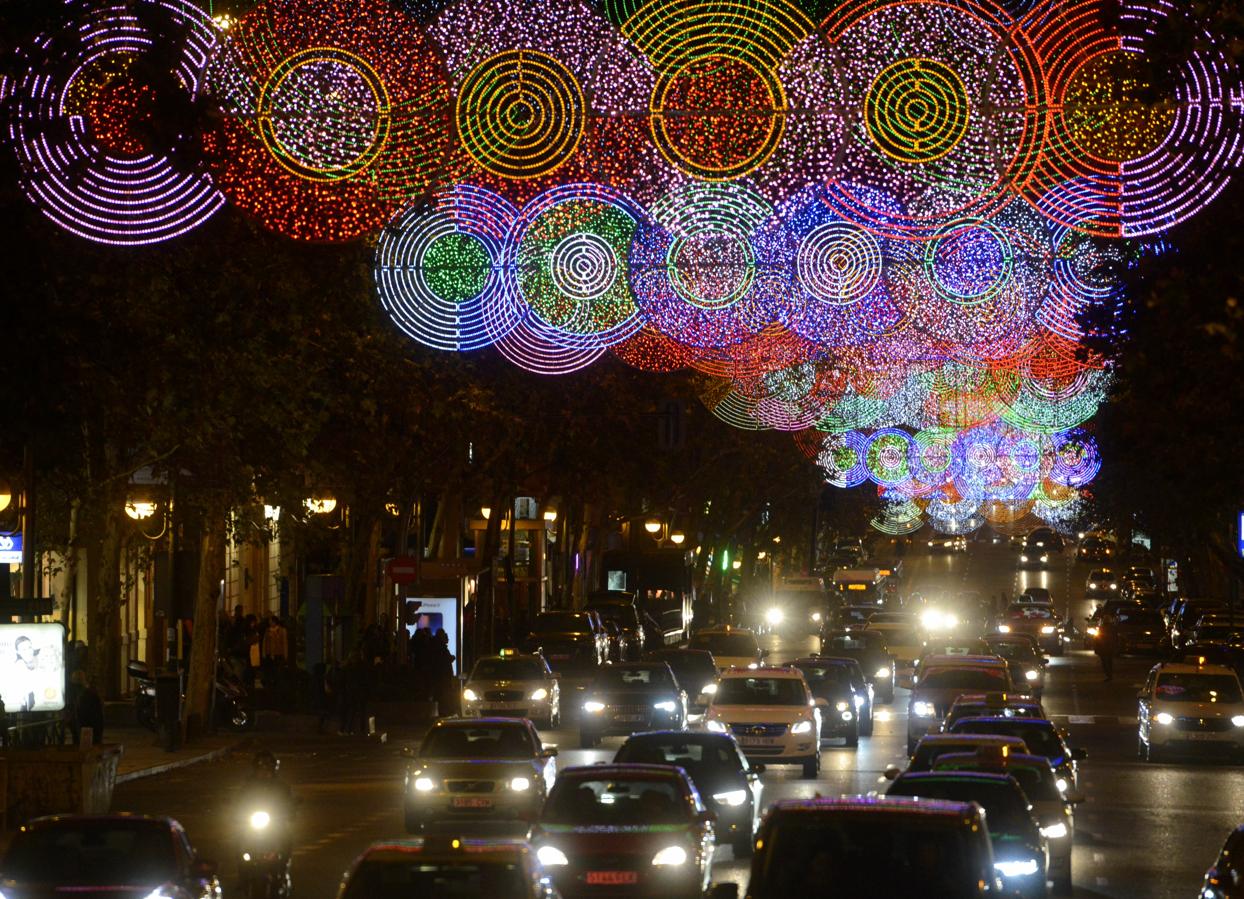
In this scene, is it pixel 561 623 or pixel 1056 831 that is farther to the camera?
pixel 561 623

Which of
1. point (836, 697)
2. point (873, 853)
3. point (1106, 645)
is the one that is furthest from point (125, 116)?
point (1106, 645)

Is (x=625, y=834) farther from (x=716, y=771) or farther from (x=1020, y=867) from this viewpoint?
(x=716, y=771)

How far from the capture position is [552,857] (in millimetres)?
16516

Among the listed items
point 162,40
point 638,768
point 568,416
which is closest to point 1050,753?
point 638,768

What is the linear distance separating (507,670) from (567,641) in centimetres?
769

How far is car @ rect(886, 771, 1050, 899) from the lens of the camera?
663 inches

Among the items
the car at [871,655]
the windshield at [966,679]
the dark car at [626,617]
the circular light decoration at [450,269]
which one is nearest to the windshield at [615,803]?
the circular light decoration at [450,269]

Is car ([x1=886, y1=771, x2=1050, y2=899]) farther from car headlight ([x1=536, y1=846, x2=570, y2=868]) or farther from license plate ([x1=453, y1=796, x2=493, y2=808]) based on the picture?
license plate ([x1=453, y1=796, x2=493, y2=808])

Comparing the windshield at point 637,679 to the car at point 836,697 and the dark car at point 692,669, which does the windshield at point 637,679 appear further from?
the dark car at point 692,669

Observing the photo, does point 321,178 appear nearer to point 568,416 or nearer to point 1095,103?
point 1095,103

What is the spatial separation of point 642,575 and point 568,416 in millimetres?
20888

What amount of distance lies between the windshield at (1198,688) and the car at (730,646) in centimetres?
1383

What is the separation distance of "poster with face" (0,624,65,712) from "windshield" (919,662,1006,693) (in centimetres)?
1606

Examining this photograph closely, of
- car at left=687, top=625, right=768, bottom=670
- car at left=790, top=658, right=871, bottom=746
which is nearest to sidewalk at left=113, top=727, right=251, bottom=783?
car at left=790, top=658, right=871, bottom=746
